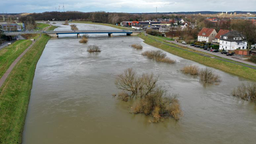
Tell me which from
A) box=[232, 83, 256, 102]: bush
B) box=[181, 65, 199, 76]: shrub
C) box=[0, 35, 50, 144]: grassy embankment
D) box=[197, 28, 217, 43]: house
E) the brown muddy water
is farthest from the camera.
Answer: box=[197, 28, 217, 43]: house

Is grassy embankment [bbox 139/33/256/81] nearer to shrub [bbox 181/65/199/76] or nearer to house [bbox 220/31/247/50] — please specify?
shrub [bbox 181/65/199/76]

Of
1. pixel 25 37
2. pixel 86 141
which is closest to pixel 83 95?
pixel 86 141

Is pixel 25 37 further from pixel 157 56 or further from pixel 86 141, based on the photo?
pixel 86 141

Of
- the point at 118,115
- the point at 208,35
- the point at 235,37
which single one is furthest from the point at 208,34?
the point at 118,115

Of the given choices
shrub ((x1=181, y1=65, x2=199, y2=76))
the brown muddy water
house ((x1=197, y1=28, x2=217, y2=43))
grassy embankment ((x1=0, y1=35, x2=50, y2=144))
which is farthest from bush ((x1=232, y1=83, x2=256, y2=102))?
house ((x1=197, y1=28, x2=217, y2=43))

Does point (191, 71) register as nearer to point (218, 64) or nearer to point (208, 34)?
point (218, 64)

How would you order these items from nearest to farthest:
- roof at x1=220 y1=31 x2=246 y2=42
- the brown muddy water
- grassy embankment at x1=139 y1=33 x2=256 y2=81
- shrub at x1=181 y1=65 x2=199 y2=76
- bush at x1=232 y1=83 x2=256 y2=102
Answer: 1. the brown muddy water
2. bush at x1=232 y1=83 x2=256 y2=102
3. grassy embankment at x1=139 y1=33 x2=256 y2=81
4. shrub at x1=181 y1=65 x2=199 y2=76
5. roof at x1=220 y1=31 x2=246 y2=42
